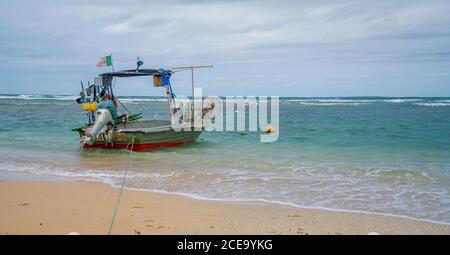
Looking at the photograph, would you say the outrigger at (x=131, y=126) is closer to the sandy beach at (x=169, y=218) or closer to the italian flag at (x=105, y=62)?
the italian flag at (x=105, y=62)

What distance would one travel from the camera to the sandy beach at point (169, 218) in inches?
223

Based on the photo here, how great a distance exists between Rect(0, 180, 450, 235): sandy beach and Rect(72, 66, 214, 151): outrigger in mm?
5823

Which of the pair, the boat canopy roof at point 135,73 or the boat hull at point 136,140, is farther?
the boat canopy roof at point 135,73

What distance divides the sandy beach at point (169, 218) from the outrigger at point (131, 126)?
5823mm

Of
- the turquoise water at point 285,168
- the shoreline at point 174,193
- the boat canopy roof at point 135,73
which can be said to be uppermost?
the boat canopy roof at point 135,73

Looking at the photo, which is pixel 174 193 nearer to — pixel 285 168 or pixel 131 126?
pixel 285 168

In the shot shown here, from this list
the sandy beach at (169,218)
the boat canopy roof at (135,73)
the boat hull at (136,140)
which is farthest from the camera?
the boat canopy roof at (135,73)

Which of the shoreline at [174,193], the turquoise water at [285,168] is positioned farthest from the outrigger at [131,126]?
the shoreline at [174,193]

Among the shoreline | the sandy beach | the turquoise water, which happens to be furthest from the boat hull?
the sandy beach

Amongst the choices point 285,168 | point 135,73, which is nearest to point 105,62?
point 135,73

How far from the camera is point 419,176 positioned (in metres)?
9.87
